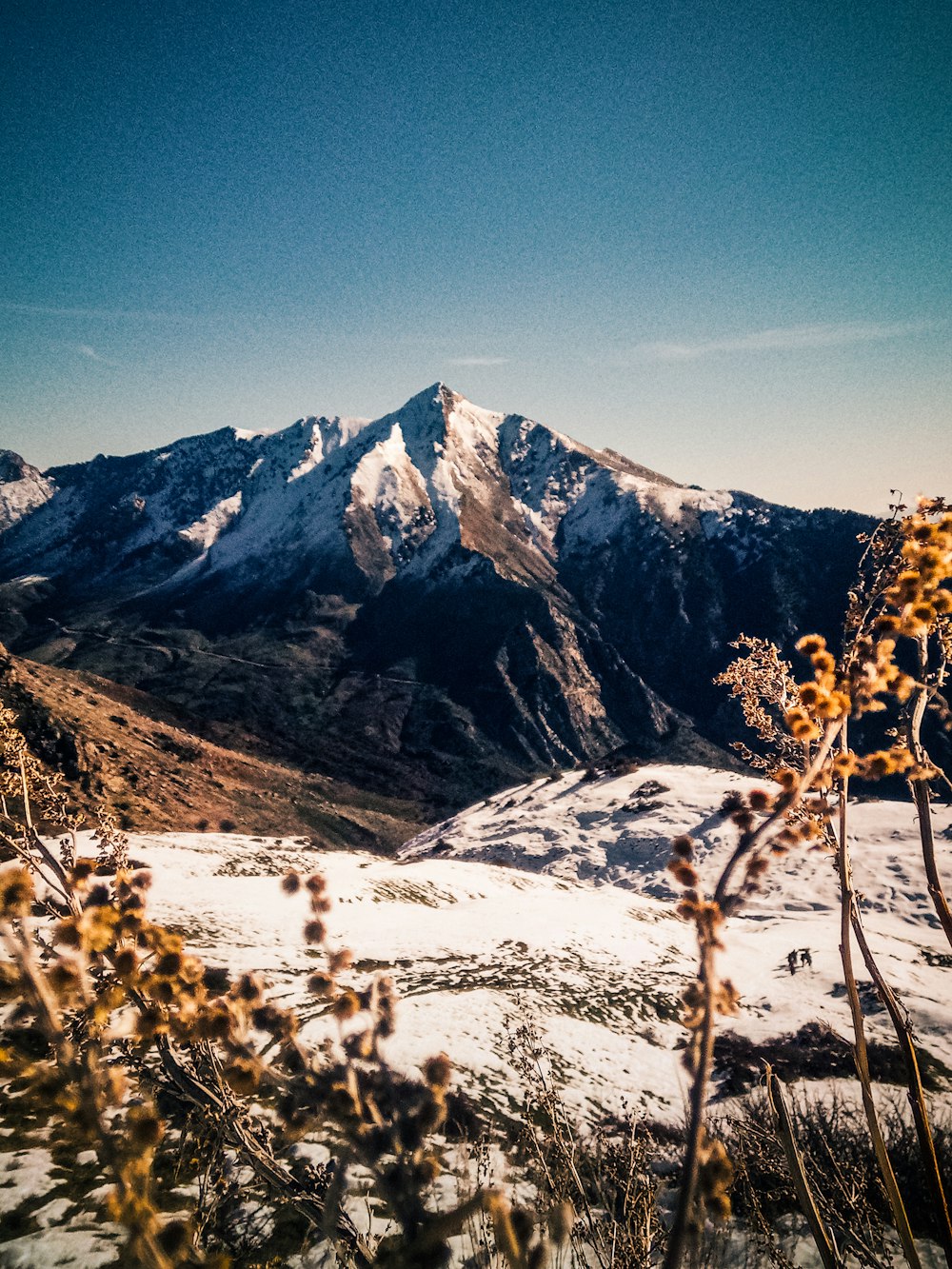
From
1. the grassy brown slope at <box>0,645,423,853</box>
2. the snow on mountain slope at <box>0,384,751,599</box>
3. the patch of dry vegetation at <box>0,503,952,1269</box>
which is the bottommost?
the grassy brown slope at <box>0,645,423,853</box>

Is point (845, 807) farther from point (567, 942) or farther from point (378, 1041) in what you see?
point (567, 942)

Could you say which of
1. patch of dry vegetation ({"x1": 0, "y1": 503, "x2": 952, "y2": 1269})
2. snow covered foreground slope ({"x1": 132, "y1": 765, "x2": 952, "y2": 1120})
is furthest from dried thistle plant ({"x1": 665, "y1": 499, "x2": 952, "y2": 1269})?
snow covered foreground slope ({"x1": 132, "y1": 765, "x2": 952, "y2": 1120})

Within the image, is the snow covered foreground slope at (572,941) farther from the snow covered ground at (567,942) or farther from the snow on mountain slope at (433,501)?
the snow on mountain slope at (433,501)

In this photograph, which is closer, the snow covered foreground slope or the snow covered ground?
the snow covered ground

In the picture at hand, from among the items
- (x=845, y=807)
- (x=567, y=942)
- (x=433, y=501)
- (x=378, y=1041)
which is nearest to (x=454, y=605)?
(x=433, y=501)

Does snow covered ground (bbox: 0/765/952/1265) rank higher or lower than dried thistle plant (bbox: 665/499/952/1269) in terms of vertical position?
lower

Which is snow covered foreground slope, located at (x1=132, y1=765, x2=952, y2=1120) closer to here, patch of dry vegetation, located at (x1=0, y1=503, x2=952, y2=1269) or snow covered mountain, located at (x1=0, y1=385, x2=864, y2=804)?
patch of dry vegetation, located at (x1=0, y1=503, x2=952, y2=1269)

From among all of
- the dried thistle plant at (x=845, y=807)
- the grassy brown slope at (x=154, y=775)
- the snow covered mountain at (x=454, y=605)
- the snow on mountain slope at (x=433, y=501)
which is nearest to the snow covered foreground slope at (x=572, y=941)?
the dried thistle plant at (x=845, y=807)

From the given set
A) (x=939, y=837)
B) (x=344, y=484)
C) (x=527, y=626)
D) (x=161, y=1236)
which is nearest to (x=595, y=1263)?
(x=161, y=1236)
